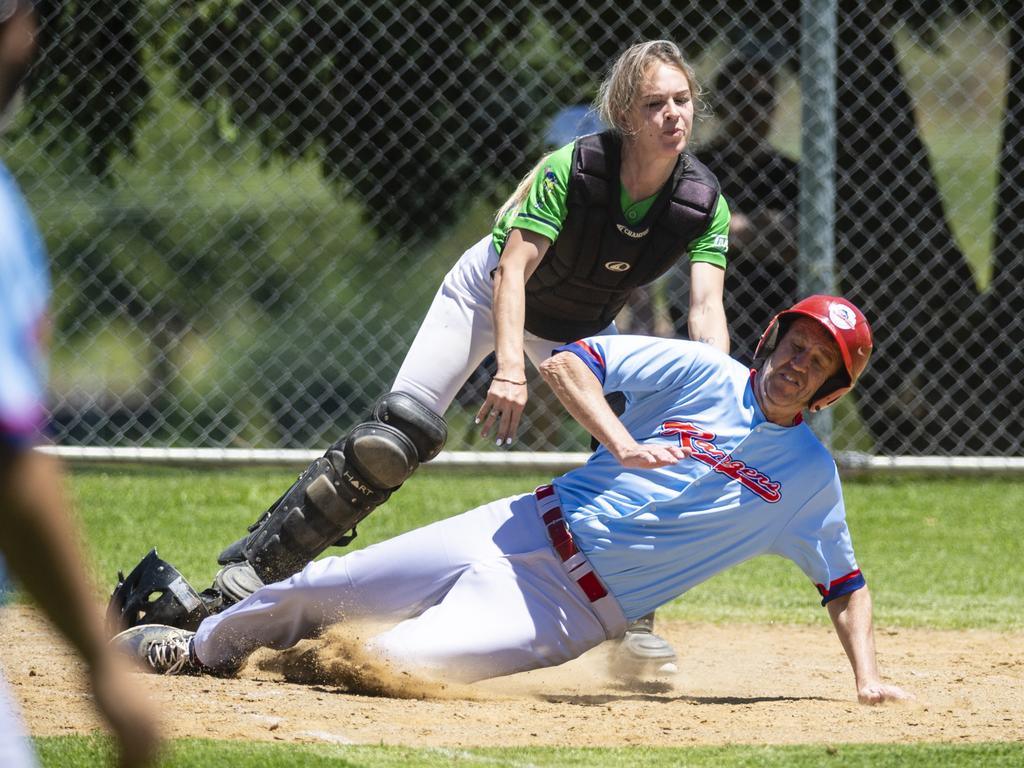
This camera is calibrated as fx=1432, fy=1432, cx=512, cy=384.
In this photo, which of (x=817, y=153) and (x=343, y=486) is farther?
(x=817, y=153)

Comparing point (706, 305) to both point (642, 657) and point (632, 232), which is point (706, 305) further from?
point (642, 657)

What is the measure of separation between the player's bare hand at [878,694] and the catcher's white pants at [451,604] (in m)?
0.63

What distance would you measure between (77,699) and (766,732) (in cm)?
174

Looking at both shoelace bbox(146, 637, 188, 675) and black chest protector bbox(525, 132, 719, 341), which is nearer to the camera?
shoelace bbox(146, 637, 188, 675)

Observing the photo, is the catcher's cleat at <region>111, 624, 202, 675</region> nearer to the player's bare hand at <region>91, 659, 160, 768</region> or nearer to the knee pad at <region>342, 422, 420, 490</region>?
the knee pad at <region>342, 422, 420, 490</region>

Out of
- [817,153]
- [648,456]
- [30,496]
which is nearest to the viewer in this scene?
[30,496]

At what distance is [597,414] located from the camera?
3.46 m

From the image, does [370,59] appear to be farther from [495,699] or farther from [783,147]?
[495,699]

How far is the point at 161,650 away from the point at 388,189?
16.7 feet

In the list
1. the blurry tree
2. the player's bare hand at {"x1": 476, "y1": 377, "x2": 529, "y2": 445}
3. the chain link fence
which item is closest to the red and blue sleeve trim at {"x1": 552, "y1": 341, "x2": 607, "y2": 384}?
the player's bare hand at {"x1": 476, "y1": 377, "x2": 529, "y2": 445}

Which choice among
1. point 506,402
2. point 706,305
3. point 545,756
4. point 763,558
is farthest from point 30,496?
point 763,558

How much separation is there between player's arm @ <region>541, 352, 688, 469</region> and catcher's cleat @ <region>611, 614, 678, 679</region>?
1.02 metres

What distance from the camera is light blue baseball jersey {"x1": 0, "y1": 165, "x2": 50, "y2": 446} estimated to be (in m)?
1.38

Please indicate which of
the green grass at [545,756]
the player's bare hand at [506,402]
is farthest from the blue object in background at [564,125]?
the green grass at [545,756]
